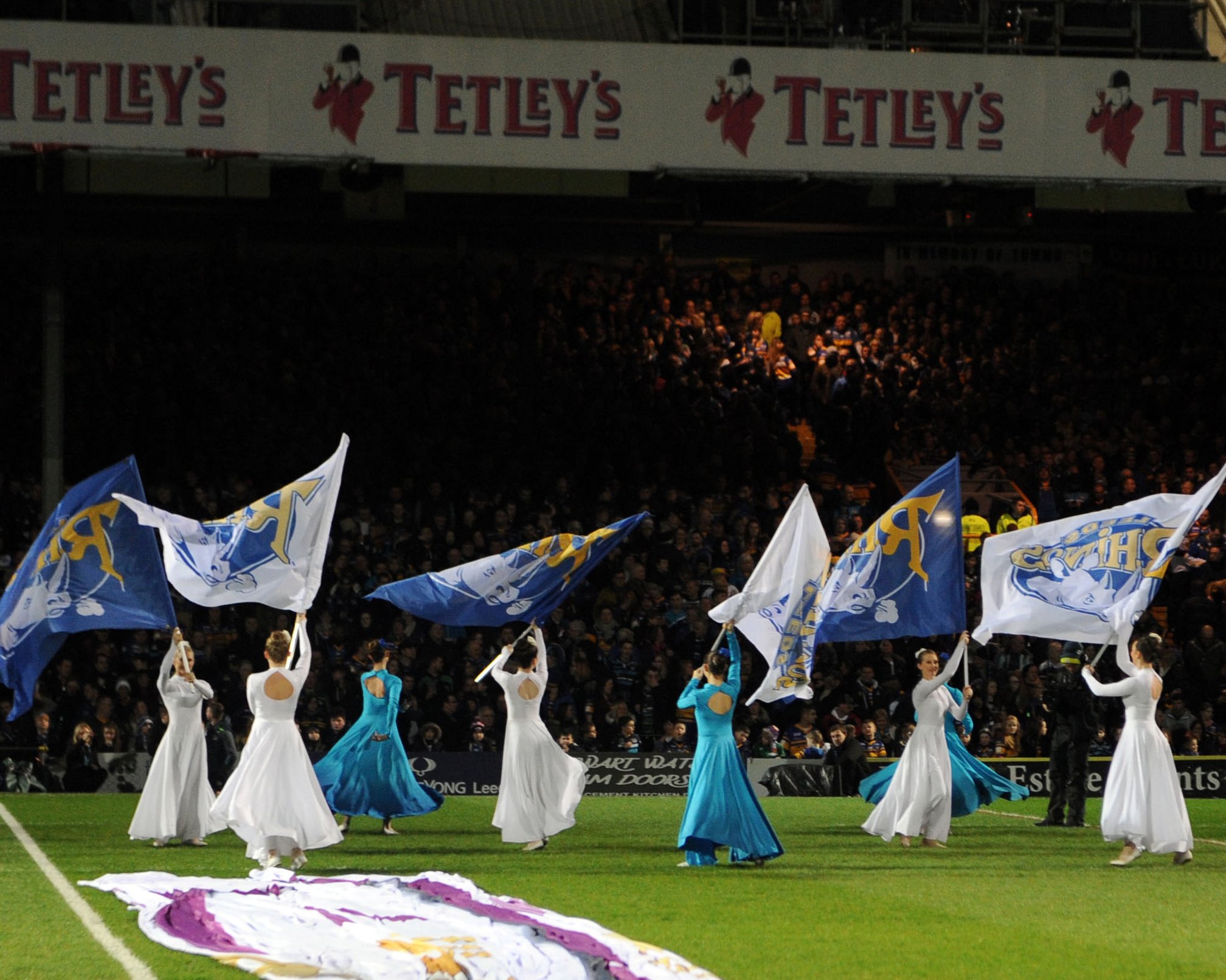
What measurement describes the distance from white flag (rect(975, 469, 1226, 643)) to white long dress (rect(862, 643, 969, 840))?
71 cm

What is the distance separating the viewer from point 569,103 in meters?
25.5

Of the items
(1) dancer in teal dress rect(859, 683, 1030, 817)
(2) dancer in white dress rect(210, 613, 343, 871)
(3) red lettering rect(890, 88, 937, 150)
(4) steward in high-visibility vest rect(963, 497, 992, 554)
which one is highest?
(3) red lettering rect(890, 88, 937, 150)

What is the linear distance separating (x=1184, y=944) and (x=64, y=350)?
23.4m

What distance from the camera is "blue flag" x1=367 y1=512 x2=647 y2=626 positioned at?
57.3 feet

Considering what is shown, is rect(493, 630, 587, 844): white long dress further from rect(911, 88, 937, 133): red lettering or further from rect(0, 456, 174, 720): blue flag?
rect(911, 88, 937, 133): red lettering

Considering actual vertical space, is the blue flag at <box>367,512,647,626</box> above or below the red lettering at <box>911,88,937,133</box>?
below

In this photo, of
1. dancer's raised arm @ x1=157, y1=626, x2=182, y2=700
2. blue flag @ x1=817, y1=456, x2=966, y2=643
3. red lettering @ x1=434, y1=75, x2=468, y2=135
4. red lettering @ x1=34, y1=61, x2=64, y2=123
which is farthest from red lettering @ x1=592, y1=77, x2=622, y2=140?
dancer's raised arm @ x1=157, y1=626, x2=182, y2=700

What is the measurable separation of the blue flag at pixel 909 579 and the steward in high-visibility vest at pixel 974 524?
43.6 feet

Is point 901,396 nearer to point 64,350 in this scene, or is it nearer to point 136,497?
point 64,350

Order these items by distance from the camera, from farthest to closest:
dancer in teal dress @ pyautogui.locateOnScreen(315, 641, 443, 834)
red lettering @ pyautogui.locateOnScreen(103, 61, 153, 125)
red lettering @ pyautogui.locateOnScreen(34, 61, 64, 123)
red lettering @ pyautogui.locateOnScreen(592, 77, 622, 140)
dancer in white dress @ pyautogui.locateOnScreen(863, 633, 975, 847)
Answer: red lettering @ pyautogui.locateOnScreen(592, 77, 622, 140), red lettering @ pyautogui.locateOnScreen(103, 61, 153, 125), red lettering @ pyautogui.locateOnScreen(34, 61, 64, 123), dancer in teal dress @ pyautogui.locateOnScreen(315, 641, 443, 834), dancer in white dress @ pyautogui.locateOnScreen(863, 633, 975, 847)

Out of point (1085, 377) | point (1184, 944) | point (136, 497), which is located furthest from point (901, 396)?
point (1184, 944)

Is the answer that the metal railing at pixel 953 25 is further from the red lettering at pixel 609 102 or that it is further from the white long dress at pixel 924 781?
the white long dress at pixel 924 781

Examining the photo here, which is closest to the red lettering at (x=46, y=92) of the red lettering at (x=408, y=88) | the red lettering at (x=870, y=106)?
the red lettering at (x=408, y=88)

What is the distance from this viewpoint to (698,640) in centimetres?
2597
